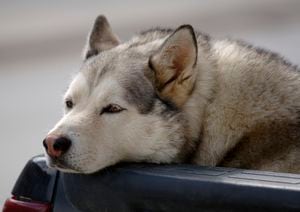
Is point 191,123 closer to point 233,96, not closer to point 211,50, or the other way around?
point 233,96

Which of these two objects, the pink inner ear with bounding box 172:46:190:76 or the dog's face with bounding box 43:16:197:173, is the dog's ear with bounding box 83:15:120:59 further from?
the pink inner ear with bounding box 172:46:190:76

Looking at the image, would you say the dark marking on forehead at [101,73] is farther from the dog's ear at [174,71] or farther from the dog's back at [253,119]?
the dog's back at [253,119]

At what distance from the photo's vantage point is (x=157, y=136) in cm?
407

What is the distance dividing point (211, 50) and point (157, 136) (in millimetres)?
706

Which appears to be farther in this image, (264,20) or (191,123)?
(264,20)

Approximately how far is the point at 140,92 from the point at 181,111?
9.3 inches

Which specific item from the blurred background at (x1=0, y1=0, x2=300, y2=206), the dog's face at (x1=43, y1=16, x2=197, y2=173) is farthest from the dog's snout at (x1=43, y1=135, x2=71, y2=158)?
the blurred background at (x1=0, y1=0, x2=300, y2=206)

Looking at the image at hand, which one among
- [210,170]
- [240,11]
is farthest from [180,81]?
[240,11]

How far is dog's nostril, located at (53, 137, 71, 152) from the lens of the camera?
3732 mm

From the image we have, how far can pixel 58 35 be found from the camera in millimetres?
20984

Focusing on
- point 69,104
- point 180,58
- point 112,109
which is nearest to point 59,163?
point 112,109

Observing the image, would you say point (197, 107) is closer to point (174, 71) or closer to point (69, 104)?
point (174, 71)

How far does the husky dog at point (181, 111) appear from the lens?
383 cm

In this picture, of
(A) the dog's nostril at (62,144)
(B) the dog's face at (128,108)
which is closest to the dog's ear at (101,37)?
(B) the dog's face at (128,108)
